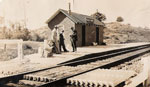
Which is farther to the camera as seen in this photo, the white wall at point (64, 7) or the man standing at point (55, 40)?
the white wall at point (64, 7)

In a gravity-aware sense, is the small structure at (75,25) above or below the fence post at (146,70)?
above

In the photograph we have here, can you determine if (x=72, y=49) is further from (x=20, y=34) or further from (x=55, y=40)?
(x=20, y=34)

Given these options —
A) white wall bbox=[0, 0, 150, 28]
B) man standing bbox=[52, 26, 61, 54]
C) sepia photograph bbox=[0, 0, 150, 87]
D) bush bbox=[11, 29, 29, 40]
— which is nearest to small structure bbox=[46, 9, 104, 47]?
sepia photograph bbox=[0, 0, 150, 87]

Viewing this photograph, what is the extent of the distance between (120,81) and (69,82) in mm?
1549

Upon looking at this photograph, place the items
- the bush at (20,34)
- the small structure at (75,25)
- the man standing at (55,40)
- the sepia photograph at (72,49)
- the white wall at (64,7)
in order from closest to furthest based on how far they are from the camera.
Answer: the sepia photograph at (72,49) → the man standing at (55,40) → the small structure at (75,25) → the bush at (20,34) → the white wall at (64,7)

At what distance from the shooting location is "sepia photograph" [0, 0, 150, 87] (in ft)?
20.6

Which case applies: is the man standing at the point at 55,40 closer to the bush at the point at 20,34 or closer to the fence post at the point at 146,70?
the fence post at the point at 146,70

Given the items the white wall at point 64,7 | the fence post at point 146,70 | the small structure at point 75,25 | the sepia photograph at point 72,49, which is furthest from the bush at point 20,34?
the fence post at point 146,70

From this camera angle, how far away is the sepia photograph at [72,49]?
6.29 m

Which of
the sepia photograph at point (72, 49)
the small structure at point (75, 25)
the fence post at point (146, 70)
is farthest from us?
the small structure at point (75, 25)

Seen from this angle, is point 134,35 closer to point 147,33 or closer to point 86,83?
point 147,33

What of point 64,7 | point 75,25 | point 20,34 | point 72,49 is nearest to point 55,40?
point 72,49

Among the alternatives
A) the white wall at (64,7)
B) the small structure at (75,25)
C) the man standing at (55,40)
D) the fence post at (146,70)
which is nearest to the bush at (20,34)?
the white wall at (64,7)

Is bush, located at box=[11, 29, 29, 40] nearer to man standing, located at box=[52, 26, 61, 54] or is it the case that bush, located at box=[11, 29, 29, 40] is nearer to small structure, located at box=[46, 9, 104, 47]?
small structure, located at box=[46, 9, 104, 47]
